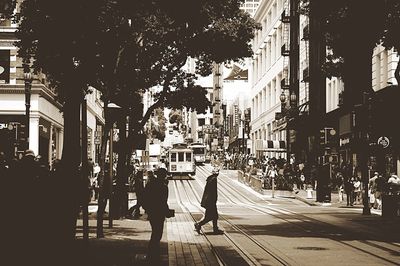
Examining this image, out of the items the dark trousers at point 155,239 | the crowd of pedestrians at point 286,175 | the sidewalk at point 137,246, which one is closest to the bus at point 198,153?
the crowd of pedestrians at point 286,175

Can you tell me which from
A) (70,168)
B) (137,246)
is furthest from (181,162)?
(70,168)

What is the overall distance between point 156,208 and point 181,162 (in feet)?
188

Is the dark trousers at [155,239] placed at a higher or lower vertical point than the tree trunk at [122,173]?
lower

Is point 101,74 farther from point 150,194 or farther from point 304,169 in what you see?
point 304,169

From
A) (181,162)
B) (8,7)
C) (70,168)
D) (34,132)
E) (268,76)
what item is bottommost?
(70,168)

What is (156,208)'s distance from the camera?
14.3 m

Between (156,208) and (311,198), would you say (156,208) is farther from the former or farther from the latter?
(311,198)

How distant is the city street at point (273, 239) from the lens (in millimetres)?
15430

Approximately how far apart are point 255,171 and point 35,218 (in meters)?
44.6

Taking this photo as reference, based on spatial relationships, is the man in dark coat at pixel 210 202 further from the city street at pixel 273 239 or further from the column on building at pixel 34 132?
the column on building at pixel 34 132

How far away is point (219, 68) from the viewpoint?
165 m

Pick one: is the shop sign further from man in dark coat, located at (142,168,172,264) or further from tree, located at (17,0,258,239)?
man in dark coat, located at (142,168,172,264)

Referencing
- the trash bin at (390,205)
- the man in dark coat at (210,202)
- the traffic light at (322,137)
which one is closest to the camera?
the man in dark coat at (210,202)

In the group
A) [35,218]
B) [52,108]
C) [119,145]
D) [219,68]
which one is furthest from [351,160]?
[219,68]
